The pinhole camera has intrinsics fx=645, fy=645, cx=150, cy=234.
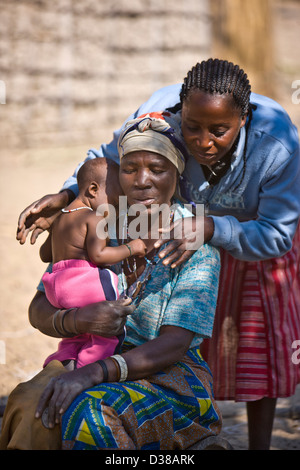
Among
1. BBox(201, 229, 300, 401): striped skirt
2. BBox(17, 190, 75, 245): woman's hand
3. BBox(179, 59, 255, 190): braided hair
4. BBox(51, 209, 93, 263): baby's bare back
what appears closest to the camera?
BBox(179, 59, 255, 190): braided hair

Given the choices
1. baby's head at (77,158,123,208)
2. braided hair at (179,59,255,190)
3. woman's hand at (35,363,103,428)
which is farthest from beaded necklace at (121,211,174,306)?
braided hair at (179,59,255,190)

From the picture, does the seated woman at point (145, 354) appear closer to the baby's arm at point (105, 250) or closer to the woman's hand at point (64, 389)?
the woman's hand at point (64, 389)

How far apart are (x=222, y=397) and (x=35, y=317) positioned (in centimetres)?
105

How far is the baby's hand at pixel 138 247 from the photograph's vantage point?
8.63 ft

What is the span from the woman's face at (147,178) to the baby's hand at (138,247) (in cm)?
16

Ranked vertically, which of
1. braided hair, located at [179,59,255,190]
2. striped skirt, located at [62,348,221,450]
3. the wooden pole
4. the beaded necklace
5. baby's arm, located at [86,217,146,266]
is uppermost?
the wooden pole

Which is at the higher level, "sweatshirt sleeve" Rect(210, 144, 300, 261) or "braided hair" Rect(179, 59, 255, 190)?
"braided hair" Rect(179, 59, 255, 190)

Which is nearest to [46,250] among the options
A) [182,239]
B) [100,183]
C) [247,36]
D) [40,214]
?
[40,214]

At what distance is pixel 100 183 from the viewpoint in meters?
2.78

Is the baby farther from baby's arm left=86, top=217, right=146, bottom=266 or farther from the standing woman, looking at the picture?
the standing woman

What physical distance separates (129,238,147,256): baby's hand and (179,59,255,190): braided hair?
24.3 inches

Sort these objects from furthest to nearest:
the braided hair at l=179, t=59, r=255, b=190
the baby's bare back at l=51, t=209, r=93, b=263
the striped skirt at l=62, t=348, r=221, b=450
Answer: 1. the baby's bare back at l=51, t=209, r=93, b=263
2. the braided hair at l=179, t=59, r=255, b=190
3. the striped skirt at l=62, t=348, r=221, b=450

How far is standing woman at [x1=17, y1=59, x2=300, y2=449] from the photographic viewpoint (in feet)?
8.52
